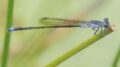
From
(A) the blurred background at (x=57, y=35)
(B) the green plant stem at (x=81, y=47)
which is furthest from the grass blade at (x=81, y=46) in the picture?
(A) the blurred background at (x=57, y=35)

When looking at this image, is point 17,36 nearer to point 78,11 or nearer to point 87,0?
point 78,11

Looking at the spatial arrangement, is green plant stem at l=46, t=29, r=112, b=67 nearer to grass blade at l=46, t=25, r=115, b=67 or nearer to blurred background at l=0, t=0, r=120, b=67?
grass blade at l=46, t=25, r=115, b=67

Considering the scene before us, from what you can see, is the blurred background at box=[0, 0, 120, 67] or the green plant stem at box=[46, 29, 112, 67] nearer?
the green plant stem at box=[46, 29, 112, 67]

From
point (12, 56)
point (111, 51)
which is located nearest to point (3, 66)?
point (12, 56)

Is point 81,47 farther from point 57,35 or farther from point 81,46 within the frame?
point 57,35

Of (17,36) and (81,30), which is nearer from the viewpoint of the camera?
(17,36)

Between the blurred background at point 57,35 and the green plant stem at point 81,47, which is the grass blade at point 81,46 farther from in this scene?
the blurred background at point 57,35

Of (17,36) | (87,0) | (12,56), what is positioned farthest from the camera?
(87,0)

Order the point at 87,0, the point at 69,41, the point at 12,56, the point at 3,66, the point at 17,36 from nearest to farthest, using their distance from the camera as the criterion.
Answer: the point at 3,66 < the point at 12,56 < the point at 17,36 < the point at 69,41 < the point at 87,0

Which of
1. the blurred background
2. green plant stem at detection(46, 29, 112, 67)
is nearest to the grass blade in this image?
green plant stem at detection(46, 29, 112, 67)
